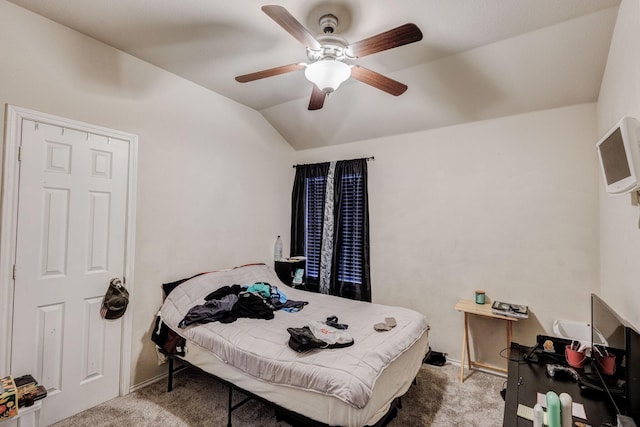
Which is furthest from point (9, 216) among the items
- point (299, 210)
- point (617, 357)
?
point (617, 357)

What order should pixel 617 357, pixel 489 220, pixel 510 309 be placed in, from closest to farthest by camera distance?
pixel 617 357, pixel 510 309, pixel 489 220

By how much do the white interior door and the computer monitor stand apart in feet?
10.7

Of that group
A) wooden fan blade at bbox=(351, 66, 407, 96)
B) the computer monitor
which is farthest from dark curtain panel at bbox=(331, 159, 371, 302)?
the computer monitor

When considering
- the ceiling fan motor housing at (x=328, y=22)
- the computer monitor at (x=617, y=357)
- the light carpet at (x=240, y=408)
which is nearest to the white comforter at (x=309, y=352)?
the light carpet at (x=240, y=408)

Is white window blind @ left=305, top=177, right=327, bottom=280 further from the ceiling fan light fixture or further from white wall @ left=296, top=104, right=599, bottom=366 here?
the ceiling fan light fixture

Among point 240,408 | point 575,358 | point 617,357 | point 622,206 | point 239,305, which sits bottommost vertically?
point 240,408

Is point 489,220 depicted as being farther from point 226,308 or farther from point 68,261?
point 68,261

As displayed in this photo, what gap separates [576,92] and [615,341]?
7.10 ft

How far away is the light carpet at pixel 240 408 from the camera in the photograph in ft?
7.25

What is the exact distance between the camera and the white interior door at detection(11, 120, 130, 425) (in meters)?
2.09

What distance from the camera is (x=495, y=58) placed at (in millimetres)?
2492

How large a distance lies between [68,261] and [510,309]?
3726mm

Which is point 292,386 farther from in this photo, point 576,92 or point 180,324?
point 576,92

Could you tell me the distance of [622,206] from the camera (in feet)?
6.35
